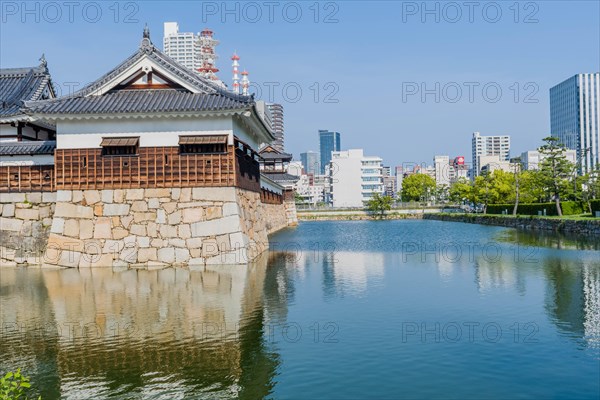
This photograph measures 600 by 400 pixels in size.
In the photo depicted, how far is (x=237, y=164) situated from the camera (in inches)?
875

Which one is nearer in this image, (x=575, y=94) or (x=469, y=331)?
(x=469, y=331)

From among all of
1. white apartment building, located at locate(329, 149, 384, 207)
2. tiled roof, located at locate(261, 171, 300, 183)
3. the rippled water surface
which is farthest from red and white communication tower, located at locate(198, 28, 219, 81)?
the rippled water surface

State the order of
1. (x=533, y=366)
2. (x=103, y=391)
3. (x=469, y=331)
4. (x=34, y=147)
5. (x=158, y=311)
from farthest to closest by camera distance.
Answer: (x=34, y=147), (x=158, y=311), (x=469, y=331), (x=533, y=366), (x=103, y=391)

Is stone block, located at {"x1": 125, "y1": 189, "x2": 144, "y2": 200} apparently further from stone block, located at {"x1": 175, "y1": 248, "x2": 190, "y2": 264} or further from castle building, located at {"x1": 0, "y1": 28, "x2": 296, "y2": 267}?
stone block, located at {"x1": 175, "y1": 248, "x2": 190, "y2": 264}

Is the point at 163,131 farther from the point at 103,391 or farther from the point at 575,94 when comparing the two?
the point at 575,94

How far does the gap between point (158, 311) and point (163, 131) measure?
10.3 metres

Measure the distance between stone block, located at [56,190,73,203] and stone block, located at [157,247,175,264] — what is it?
4.33 metres

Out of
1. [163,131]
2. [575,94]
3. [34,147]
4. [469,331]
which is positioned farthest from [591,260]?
[575,94]

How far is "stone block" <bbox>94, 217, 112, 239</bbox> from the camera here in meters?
21.4

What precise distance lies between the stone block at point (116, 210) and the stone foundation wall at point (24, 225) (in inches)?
135

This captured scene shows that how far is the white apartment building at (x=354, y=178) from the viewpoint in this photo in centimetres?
12050

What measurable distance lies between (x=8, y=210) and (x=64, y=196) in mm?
3582

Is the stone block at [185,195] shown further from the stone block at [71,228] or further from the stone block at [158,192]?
the stone block at [71,228]

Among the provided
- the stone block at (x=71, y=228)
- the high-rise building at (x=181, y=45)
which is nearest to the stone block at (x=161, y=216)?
the stone block at (x=71, y=228)
